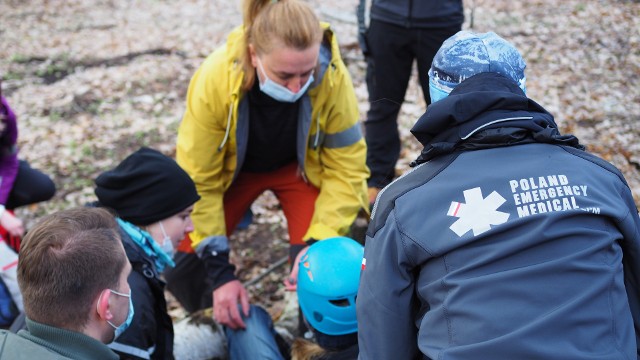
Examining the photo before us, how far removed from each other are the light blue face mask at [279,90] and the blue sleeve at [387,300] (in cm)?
162

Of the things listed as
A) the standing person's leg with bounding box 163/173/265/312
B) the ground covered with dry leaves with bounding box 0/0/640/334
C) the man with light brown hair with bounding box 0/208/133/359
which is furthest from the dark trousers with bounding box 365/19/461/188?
the man with light brown hair with bounding box 0/208/133/359

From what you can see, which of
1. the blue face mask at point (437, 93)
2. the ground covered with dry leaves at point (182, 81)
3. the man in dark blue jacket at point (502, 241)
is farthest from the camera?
the ground covered with dry leaves at point (182, 81)

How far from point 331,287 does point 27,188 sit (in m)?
3.07

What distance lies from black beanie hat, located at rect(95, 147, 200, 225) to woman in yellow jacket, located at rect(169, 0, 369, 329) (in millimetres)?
710

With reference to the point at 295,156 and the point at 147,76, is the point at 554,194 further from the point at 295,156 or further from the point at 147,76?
the point at 147,76

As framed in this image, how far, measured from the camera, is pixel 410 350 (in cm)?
223

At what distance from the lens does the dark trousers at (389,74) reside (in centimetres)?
488

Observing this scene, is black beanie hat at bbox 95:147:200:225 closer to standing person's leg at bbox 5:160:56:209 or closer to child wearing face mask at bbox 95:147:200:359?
child wearing face mask at bbox 95:147:200:359

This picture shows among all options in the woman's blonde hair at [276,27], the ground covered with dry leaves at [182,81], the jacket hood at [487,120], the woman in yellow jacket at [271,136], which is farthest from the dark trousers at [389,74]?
the jacket hood at [487,120]

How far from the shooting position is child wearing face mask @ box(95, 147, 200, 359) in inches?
113

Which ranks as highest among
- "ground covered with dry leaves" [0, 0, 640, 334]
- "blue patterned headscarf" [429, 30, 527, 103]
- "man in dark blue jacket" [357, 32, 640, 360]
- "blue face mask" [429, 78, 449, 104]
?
"blue patterned headscarf" [429, 30, 527, 103]

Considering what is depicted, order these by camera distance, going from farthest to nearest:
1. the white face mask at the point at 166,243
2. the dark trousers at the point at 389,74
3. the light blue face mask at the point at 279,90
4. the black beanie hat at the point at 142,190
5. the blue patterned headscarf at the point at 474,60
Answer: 1. the dark trousers at the point at 389,74
2. the light blue face mask at the point at 279,90
3. the white face mask at the point at 166,243
4. the black beanie hat at the point at 142,190
5. the blue patterned headscarf at the point at 474,60

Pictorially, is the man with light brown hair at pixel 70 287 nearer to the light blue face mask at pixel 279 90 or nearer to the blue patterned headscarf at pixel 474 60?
the blue patterned headscarf at pixel 474 60

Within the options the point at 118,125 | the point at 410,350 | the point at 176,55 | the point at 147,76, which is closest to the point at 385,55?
the point at 410,350
